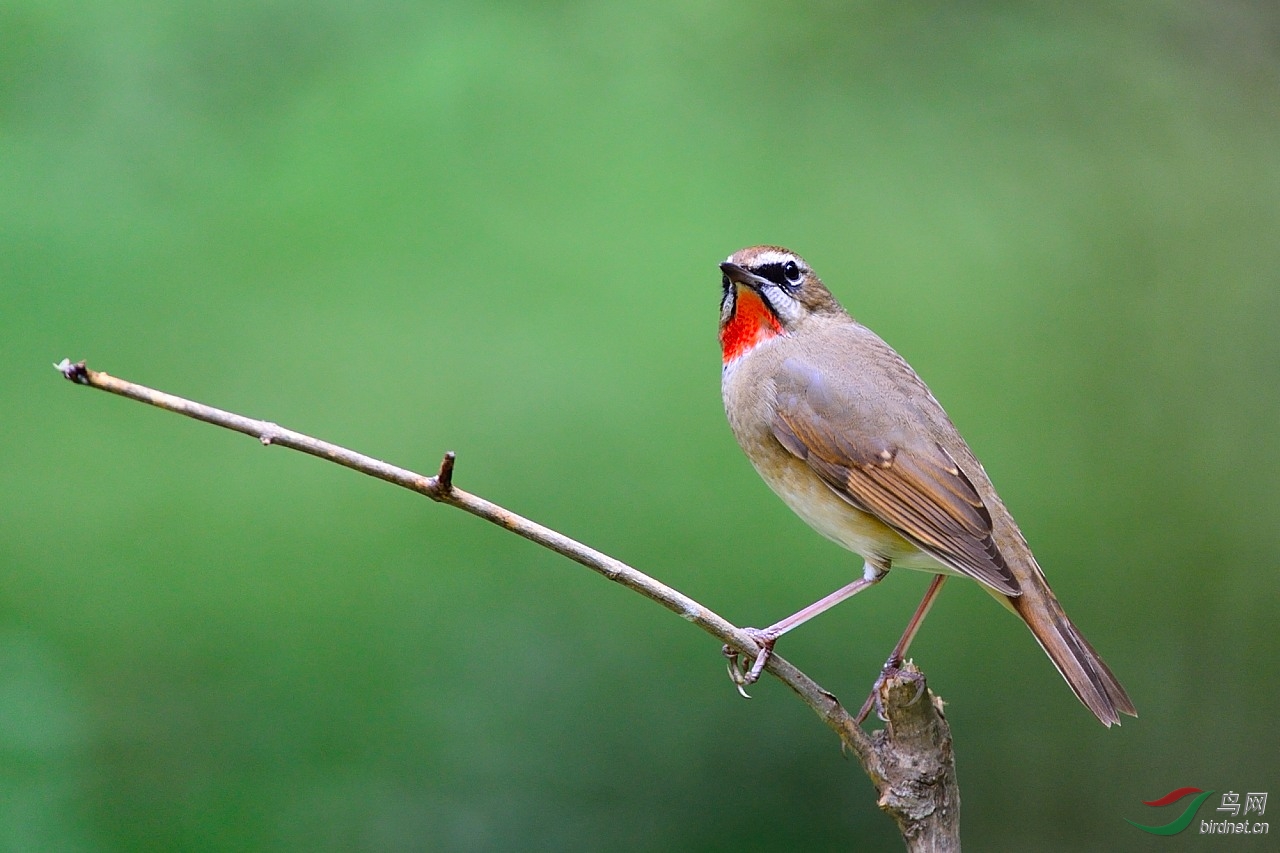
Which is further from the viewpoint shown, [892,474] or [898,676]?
[892,474]

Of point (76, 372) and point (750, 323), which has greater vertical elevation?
point (750, 323)

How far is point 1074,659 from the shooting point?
2.67 meters

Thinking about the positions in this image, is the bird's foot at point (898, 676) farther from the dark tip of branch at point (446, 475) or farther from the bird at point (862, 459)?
the dark tip of branch at point (446, 475)

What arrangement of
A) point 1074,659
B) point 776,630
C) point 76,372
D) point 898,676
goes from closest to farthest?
point 76,372 < point 898,676 < point 1074,659 < point 776,630

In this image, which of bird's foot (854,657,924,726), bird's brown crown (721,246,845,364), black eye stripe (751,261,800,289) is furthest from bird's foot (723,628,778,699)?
black eye stripe (751,261,800,289)

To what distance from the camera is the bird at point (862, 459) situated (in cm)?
281

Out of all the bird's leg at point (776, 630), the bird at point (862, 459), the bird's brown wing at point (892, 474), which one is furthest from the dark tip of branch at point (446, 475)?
the bird's brown wing at point (892, 474)

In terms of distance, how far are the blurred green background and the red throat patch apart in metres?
1.03

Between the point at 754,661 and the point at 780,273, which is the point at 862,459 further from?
the point at 754,661

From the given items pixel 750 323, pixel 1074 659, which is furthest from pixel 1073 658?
pixel 750 323

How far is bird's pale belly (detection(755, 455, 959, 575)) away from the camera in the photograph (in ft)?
9.78

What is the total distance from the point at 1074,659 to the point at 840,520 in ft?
2.15

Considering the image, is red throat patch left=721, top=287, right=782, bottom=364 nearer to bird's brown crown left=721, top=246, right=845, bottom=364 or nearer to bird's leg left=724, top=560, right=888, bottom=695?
bird's brown crown left=721, top=246, right=845, bottom=364

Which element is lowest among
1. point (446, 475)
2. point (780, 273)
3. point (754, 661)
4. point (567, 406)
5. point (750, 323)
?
point (754, 661)
